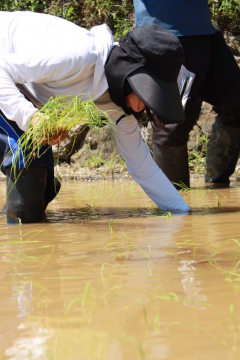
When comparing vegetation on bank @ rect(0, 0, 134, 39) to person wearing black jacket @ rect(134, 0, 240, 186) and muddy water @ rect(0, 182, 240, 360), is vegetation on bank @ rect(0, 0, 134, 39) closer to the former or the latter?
person wearing black jacket @ rect(134, 0, 240, 186)

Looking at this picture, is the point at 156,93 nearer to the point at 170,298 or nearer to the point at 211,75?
the point at 170,298

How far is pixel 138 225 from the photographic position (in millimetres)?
2863

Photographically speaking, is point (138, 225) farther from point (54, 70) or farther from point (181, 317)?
point (181, 317)

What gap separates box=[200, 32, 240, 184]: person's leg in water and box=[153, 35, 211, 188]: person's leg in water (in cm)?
8

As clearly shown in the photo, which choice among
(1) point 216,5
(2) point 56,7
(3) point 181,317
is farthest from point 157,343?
(2) point 56,7

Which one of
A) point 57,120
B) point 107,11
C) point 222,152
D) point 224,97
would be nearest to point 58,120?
point 57,120

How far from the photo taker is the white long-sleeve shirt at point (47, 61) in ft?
8.94

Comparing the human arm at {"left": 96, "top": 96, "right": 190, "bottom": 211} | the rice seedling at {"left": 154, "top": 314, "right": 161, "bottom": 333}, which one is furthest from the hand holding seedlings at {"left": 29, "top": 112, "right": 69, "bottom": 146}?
the rice seedling at {"left": 154, "top": 314, "right": 161, "bottom": 333}

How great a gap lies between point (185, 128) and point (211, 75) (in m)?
0.48

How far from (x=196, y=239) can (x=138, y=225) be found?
1.84 feet

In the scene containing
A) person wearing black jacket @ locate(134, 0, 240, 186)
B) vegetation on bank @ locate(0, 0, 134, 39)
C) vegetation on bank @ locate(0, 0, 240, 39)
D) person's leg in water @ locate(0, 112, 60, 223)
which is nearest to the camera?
person's leg in water @ locate(0, 112, 60, 223)

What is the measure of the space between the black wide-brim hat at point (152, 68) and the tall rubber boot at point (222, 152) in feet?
6.87

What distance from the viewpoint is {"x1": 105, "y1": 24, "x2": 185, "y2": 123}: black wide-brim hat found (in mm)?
2631

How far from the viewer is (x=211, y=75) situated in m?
4.17
